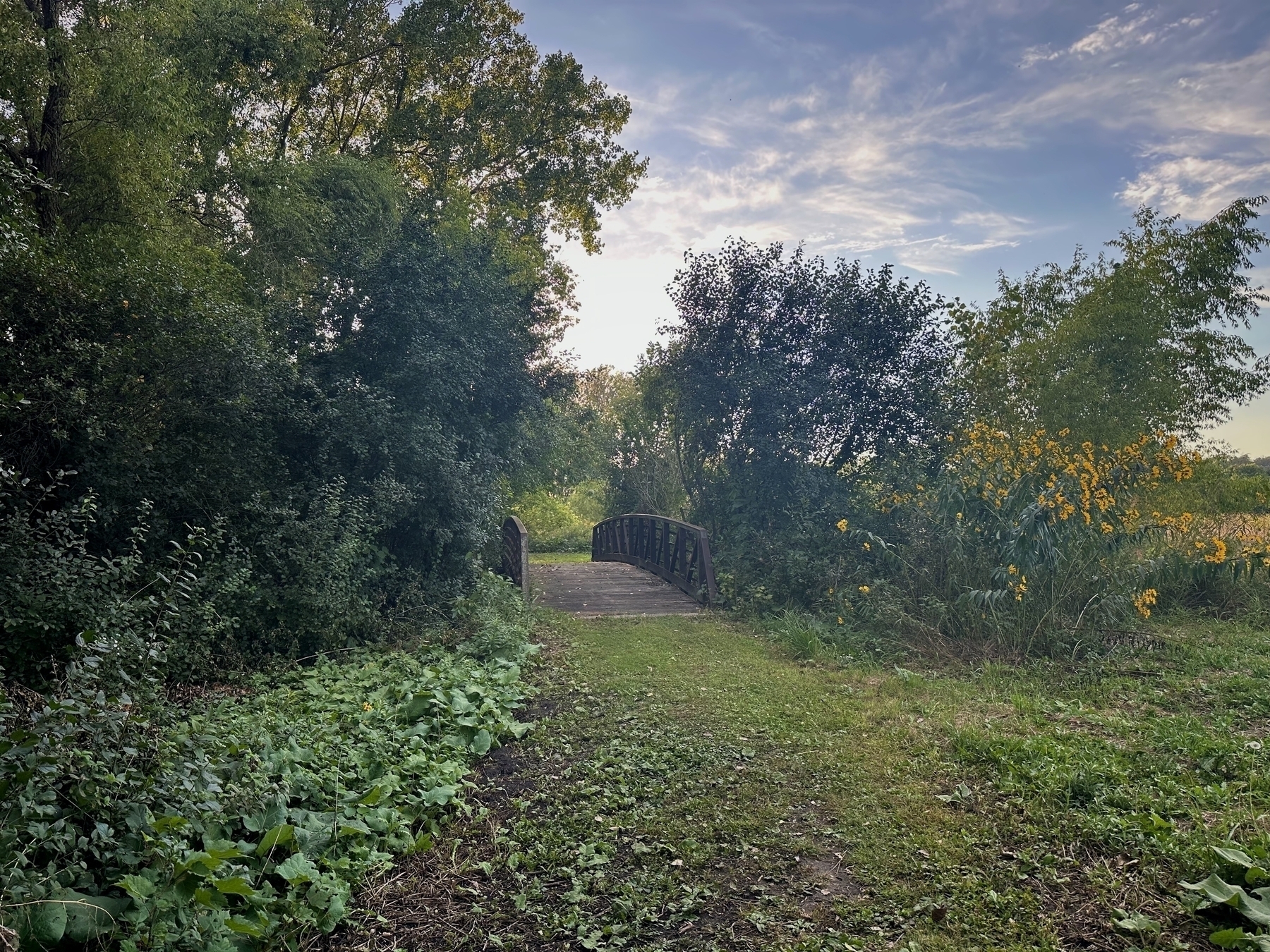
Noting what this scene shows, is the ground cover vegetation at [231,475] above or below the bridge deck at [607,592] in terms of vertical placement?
above

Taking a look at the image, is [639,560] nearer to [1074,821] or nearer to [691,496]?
[691,496]

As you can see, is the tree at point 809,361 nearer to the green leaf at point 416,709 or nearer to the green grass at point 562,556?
the green leaf at point 416,709

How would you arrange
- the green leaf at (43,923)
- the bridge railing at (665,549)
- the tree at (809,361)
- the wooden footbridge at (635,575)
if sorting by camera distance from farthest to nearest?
the tree at (809,361)
the bridge railing at (665,549)
the wooden footbridge at (635,575)
the green leaf at (43,923)

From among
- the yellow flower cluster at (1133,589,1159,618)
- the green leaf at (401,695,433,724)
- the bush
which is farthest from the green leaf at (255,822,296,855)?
the yellow flower cluster at (1133,589,1159,618)

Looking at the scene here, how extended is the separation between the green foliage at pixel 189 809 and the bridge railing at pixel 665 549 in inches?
222

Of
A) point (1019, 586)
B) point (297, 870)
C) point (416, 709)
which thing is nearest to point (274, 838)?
point (297, 870)

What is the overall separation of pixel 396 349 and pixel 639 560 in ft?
18.9

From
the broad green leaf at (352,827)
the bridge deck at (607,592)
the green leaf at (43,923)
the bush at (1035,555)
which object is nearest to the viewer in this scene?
the green leaf at (43,923)

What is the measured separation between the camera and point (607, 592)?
9844 mm

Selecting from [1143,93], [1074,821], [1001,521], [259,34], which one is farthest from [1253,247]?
[259,34]

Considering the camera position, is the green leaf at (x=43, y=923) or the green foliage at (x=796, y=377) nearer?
the green leaf at (x=43, y=923)

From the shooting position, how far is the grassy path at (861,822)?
7.98 ft

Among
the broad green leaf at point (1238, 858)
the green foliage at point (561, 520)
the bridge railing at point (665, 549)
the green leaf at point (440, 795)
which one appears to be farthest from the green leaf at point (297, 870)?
the green foliage at point (561, 520)

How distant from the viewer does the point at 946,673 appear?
5508 mm
